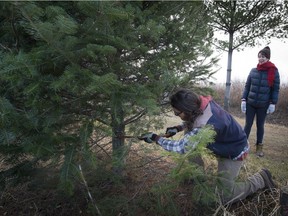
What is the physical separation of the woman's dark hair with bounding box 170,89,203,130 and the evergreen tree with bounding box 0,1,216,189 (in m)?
0.15

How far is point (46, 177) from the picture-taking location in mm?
3398

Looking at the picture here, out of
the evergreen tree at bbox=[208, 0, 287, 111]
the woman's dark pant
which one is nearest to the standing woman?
the woman's dark pant

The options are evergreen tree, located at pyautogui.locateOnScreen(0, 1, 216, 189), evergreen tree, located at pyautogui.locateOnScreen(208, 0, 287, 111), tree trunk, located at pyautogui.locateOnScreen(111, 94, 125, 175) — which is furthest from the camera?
evergreen tree, located at pyautogui.locateOnScreen(208, 0, 287, 111)

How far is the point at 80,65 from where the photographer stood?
2.74 meters

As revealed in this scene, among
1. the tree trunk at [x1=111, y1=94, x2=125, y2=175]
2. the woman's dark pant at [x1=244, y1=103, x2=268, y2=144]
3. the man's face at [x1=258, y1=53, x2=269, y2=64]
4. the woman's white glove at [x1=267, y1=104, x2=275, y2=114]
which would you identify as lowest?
the woman's dark pant at [x1=244, y1=103, x2=268, y2=144]

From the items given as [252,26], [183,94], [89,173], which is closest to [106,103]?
[183,94]

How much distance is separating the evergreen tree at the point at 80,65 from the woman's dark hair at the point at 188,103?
155 mm

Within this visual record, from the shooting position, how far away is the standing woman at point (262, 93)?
5145 mm

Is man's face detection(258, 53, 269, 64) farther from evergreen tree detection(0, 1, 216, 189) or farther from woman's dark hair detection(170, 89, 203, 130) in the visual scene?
woman's dark hair detection(170, 89, 203, 130)

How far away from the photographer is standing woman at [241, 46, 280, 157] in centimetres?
514

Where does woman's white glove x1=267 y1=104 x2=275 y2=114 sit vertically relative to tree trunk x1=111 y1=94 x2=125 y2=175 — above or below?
below

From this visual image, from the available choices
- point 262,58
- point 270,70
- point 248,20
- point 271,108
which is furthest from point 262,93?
point 248,20

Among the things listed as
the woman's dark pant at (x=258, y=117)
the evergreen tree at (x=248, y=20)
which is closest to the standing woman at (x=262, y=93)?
the woman's dark pant at (x=258, y=117)

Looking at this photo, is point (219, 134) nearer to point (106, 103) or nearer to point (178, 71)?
point (178, 71)
